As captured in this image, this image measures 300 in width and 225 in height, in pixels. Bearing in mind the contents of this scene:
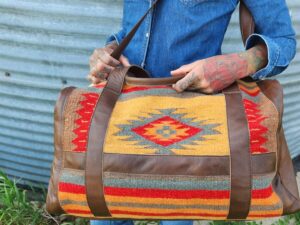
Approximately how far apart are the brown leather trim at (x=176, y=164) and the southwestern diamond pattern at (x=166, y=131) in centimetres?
3

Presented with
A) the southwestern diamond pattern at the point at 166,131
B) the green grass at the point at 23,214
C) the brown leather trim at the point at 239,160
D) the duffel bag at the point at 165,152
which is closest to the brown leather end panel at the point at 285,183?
the duffel bag at the point at 165,152

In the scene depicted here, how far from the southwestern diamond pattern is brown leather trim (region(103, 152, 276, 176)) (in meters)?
0.03

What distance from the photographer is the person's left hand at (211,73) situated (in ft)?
4.62

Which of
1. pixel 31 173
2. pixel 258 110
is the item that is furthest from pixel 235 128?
pixel 31 173

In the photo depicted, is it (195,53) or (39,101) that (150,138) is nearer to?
(195,53)

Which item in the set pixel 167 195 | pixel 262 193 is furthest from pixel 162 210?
pixel 262 193

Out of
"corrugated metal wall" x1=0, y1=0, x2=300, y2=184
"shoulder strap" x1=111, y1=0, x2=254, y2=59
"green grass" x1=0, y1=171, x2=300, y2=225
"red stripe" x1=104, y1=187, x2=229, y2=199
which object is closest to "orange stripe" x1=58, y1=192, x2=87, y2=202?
"red stripe" x1=104, y1=187, x2=229, y2=199

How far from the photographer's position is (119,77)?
1453mm

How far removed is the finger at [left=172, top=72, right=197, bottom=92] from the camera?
141 cm

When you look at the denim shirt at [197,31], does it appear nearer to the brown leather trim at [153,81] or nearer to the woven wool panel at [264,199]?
the brown leather trim at [153,81]

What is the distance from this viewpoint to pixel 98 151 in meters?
1.36

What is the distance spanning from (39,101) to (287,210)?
5.03 ft

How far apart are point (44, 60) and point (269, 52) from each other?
1.27 metres

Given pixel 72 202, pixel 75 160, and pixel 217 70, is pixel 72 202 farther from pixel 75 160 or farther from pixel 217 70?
pixel 217 70
